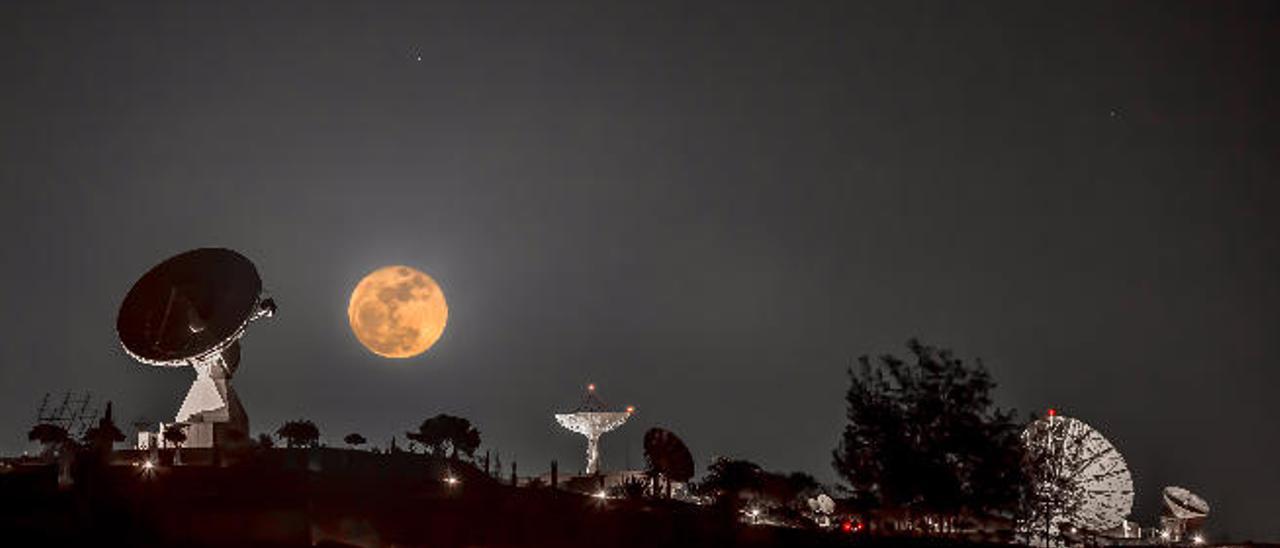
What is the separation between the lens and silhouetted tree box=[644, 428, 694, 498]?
2689 inches

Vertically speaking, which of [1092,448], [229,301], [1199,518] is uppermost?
[229,301]

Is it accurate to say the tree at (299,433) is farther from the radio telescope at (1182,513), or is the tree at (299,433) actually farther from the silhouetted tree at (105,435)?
the radio telescope at (1182,513)

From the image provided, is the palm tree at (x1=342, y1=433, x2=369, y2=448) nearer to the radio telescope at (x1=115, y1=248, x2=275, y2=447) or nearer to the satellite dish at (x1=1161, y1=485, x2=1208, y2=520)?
the radio telescope at (x1=115, y1=248, x2=275, y2=447)

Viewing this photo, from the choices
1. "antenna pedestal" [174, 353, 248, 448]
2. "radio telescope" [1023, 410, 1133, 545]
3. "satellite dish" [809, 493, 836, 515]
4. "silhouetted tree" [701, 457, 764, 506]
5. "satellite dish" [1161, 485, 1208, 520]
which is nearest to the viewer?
"radio telescope" [1023, 410, 1133, 545]

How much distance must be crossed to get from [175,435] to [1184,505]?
68134 millimetres

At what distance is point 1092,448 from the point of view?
6053cm

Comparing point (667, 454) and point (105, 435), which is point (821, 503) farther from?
point (105, 435)

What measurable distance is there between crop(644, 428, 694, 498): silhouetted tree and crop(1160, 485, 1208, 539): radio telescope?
37.9 metres

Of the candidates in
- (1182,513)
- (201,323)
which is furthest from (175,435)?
(1182,513)

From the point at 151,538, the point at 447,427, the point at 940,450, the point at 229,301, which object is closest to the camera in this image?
the point at 151,538

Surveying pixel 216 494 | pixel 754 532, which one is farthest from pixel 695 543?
pixel 216 494

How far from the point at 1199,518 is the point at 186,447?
225 ft

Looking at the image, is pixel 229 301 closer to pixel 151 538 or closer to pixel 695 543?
pixel 151 538

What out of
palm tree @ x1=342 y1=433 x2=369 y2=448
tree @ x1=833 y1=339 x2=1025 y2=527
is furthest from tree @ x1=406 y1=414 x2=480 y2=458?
tree @ x1=833 y1=339 x2=1025 y2=527
